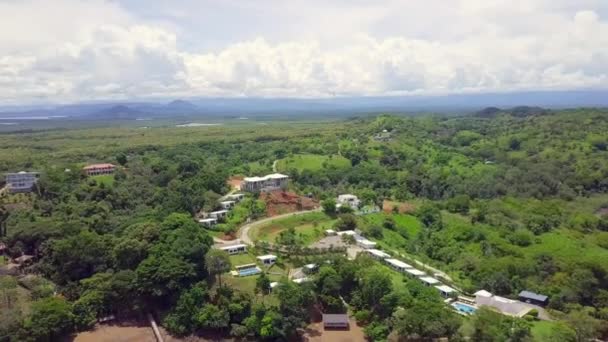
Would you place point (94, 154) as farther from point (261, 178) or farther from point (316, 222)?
point (316, 222)

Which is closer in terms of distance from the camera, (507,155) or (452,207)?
(452,207)

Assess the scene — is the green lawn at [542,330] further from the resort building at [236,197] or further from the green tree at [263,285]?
the resort building at [236,197]

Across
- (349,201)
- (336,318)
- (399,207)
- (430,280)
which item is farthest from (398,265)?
(399,207)

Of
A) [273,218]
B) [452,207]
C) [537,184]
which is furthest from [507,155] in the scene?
[273,218]

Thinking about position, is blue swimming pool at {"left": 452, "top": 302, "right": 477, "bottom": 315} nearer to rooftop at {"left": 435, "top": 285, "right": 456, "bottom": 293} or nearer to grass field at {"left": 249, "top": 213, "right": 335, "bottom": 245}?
rooftop at {"left": 435, "top": 285, "right": 456, "bottom": 293}

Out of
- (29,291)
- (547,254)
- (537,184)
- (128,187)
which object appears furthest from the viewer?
(537,184)

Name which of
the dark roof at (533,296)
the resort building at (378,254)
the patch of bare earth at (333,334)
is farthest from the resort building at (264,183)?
the dark roof at (533,296)
